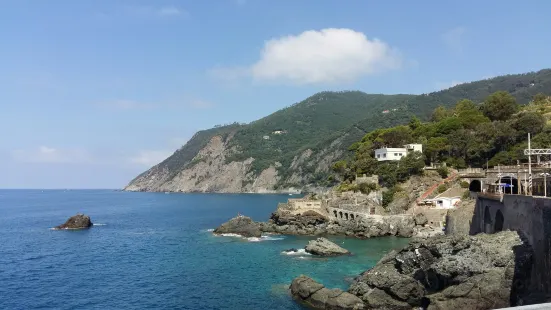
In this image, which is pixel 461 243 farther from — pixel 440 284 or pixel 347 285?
pixel 347 285

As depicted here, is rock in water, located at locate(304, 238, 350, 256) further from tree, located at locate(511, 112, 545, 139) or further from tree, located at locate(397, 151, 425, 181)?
tree, located at locate(511, 112, 545, 139)

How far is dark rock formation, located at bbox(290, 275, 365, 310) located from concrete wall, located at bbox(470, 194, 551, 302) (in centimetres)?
1038

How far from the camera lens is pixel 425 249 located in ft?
104

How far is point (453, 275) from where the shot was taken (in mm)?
27250

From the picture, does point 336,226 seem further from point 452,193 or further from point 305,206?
point 452,193

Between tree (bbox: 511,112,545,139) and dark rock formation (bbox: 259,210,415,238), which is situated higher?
tree (bbox: 511,112,545,139)

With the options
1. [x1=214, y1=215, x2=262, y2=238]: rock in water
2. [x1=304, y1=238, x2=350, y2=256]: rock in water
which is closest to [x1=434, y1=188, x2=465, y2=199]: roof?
[x1=304, y1=238, x2=350, y2=256]: rock in water

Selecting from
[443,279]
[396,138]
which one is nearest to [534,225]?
[443,279]

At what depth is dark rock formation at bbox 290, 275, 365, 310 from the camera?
28.6 metres

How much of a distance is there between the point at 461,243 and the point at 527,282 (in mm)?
4276

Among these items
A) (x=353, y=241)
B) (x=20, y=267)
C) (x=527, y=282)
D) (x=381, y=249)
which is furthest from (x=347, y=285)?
(x=20, y=267)

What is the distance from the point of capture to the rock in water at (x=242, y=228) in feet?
210

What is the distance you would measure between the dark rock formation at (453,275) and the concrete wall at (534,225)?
65 cm

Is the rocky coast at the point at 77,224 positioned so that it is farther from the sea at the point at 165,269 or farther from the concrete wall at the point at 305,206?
the concrete wall at the point at 305,206
